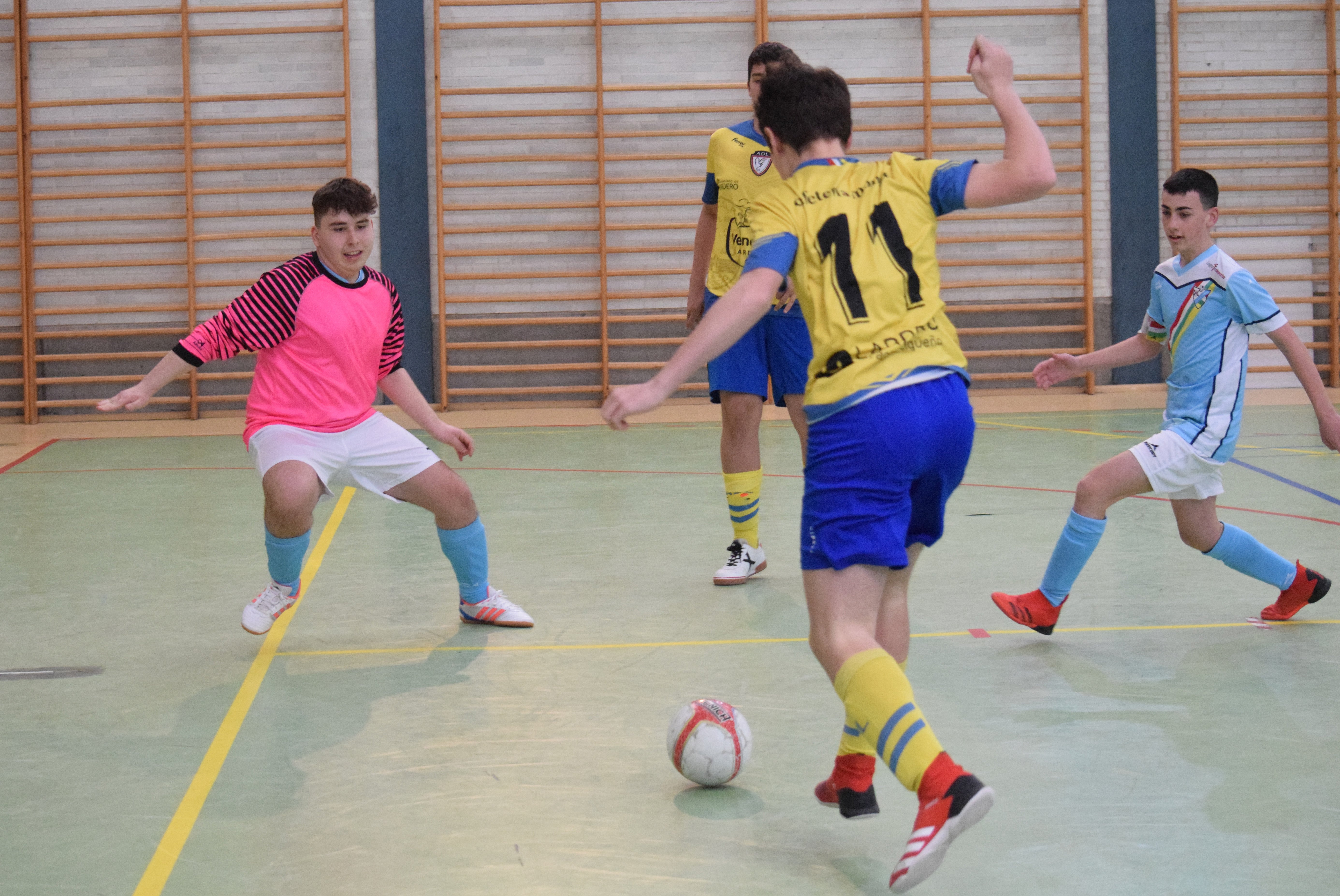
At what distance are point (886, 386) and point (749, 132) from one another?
2.62 meters

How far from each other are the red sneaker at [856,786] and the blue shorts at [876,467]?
0.45 m

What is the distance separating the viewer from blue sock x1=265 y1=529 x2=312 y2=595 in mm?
4008

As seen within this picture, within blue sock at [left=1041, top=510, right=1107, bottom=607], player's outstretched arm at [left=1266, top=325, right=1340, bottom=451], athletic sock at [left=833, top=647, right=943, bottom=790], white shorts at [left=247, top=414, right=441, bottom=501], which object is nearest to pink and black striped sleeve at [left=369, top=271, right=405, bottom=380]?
white shorts at [left=247, top=414, right=441, bottom=501]

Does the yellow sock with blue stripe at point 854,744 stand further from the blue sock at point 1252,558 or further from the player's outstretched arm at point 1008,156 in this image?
the blue sock at point 1252,558

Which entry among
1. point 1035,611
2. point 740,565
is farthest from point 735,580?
point 1035,611

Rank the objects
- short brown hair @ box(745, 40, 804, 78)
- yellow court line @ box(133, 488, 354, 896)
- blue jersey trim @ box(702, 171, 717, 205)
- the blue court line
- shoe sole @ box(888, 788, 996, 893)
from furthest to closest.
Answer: the blue court line < blue jersey trim @ box(702, 171, 717, 205) < short brown hair @ box(745, 40, 804, 78) < yellow court line @ box(133, 488, 354, 896) < shoe sole @ box(888, 788, 996, 893)

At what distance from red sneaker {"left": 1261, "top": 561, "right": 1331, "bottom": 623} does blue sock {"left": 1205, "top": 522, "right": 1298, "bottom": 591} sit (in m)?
0.03

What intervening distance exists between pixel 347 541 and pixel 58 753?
255 centimetres

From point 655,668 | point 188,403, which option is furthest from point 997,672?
point 188,403

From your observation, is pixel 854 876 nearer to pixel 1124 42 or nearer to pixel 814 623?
pixel 814 623

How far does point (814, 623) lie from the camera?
2439 millimetres

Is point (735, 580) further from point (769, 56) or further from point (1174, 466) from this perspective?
point (769, 56)

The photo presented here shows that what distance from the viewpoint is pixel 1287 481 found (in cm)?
664

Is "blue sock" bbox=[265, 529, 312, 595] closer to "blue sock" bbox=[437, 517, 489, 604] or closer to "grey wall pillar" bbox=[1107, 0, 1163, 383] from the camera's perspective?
"blue sock" bbox=[437, 517, 489, 604]
